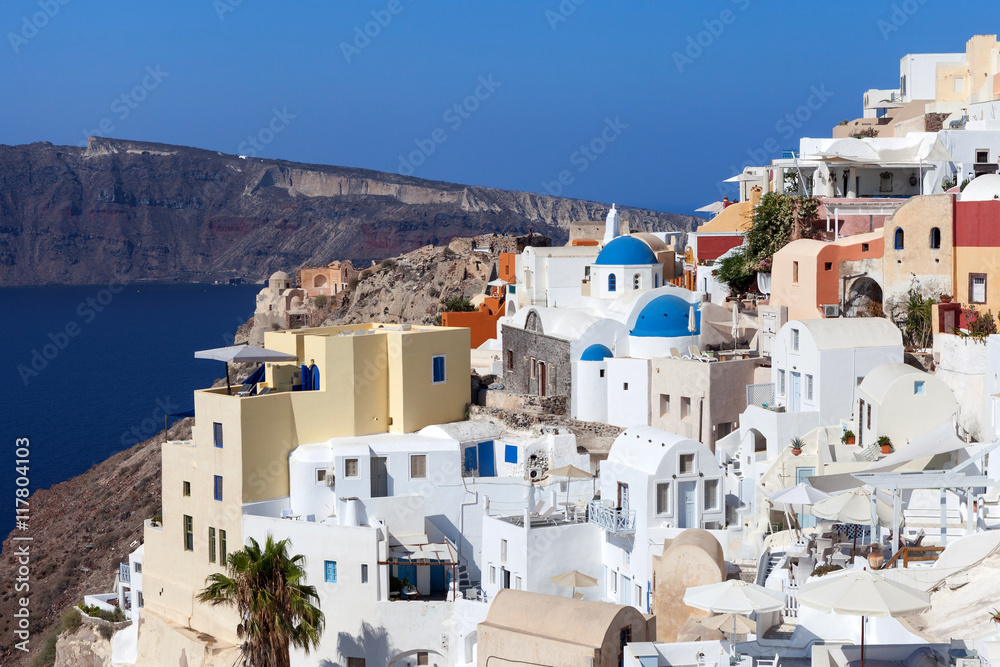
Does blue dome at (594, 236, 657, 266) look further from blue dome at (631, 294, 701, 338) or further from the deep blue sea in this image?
the deep blue sea

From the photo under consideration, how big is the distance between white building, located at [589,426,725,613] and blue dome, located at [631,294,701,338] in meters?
7.78

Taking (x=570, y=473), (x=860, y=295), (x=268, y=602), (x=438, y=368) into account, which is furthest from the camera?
(x=860, y=295)

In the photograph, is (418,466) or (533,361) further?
(533,361)

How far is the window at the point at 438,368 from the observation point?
34188 millimetres

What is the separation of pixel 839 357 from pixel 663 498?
6.74 meters

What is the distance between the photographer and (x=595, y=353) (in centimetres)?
3541

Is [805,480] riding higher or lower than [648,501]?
higher

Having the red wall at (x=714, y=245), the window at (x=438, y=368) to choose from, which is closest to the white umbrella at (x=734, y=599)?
the window at (x=438, y=368)

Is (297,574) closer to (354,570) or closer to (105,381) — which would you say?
(354,570)

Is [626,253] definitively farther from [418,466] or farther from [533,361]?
[418,466]

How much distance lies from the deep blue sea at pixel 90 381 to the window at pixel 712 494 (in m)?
47.5

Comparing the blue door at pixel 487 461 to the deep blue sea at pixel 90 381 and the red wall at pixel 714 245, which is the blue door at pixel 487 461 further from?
the deep blue sea at pixel 90 381

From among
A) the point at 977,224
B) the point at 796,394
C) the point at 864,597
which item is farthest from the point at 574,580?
the point at 977,224

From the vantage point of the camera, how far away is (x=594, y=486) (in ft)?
104
